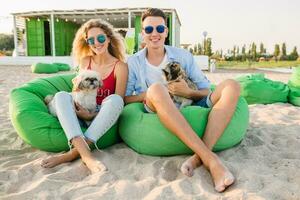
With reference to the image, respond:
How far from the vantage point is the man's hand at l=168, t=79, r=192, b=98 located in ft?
9.95

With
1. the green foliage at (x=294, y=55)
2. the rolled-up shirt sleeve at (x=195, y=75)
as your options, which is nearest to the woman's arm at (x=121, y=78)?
the rolled-up shirt sleeve at (x=195, y=75)

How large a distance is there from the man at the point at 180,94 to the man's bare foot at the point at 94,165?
60 centimetres

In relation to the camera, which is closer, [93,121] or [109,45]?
[93,121]

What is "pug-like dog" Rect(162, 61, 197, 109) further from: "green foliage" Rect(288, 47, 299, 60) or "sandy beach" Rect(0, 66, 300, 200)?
"green foliage" Rect(288, 47, 299, 60)

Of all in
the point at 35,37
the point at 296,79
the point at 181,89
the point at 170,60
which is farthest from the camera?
the point at 35,37

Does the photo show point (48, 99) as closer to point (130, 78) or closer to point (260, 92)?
point (130, 78)

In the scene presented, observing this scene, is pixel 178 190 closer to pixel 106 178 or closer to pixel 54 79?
pixel 106 178

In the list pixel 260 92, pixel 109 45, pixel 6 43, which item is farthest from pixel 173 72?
pixel 6 43

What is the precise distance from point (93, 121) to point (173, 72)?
0.87 metres

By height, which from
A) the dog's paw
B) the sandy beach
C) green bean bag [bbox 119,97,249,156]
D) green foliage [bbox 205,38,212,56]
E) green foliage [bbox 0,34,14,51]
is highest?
green foliage [bbox 0,34,14,51]

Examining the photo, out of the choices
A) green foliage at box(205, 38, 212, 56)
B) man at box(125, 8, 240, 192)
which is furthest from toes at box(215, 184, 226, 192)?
green foliage at box(205, 38, 212, 56)

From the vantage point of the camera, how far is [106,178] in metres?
2.41

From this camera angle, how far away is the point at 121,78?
328 centimetres

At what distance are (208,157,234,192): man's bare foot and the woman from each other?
82cm
